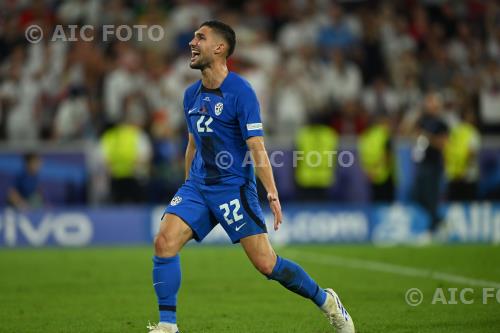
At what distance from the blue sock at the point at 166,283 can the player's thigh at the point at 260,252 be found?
54 centimetres

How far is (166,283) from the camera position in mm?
7074

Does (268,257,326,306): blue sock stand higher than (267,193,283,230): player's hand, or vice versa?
(267,193,283,230): player's hand

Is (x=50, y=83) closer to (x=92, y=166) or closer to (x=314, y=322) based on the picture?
(x=92, y=166)

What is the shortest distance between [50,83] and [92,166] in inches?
77.9

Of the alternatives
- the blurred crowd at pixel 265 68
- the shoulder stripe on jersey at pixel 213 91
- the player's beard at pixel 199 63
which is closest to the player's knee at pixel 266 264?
the shoulder stripe on jersey at pixel 213 91

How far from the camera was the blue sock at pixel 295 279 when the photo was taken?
23.6 ft

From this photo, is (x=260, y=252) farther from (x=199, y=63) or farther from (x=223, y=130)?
(x=199, y=63)

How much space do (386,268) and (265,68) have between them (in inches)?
263

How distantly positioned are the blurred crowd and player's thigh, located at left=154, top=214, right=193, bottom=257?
10604 millimetres

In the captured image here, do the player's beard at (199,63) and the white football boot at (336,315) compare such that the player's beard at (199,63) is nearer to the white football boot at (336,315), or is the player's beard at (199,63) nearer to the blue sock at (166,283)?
the blue sock at (166,283)

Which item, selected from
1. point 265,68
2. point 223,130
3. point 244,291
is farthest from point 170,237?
point 265,68

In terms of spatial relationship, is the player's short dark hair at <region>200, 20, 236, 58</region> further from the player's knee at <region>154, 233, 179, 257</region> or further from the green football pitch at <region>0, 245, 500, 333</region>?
the green football pitch at <region>0, 245, 500, 333</region>

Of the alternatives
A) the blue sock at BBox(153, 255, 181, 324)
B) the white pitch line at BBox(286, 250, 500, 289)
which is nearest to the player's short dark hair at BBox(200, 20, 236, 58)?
the blue sock at BBox(153, 255, 181, 324)

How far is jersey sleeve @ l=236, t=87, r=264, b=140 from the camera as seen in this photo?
7.11 metres
